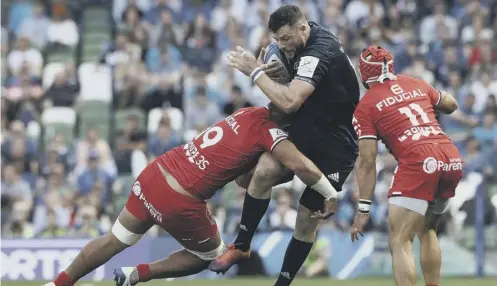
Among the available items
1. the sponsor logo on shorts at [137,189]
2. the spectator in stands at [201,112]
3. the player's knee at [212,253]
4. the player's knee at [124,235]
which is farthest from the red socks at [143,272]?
the spectator in stands at [201,112]

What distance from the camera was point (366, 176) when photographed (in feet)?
36.2

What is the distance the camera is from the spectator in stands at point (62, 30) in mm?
22734

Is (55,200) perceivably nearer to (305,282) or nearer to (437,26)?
(305,282)

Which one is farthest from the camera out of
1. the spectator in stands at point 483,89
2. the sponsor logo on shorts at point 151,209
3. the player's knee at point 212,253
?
the spectator in stands at point 483,89

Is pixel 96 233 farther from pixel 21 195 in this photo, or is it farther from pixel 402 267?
pixel 402 267

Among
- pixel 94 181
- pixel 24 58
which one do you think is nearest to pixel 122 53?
pixel 24 58

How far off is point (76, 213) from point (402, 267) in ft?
27.9

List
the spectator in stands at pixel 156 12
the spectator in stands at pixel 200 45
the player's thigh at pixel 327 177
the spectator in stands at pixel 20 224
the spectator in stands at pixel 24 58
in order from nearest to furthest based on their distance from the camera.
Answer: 1. the player's thigh at pixel 327 177
2. the spectator in stands at pixel 20 224
3. the spectator in stands at pixel 24 58
4. the spectator in stands at pixel 200 45
5. the spectator in stands at pixel 156 12

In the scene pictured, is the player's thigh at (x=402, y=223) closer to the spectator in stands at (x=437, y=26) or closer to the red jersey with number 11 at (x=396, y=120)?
the red jersey with number 11 at (x=396, y=120)

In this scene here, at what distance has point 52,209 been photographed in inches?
729

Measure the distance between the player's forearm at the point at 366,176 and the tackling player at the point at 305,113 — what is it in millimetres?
517

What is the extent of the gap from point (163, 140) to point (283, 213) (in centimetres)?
289

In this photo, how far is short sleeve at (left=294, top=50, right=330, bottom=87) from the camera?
1125 cm

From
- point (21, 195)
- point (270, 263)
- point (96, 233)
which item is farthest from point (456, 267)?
point (21, 195)
